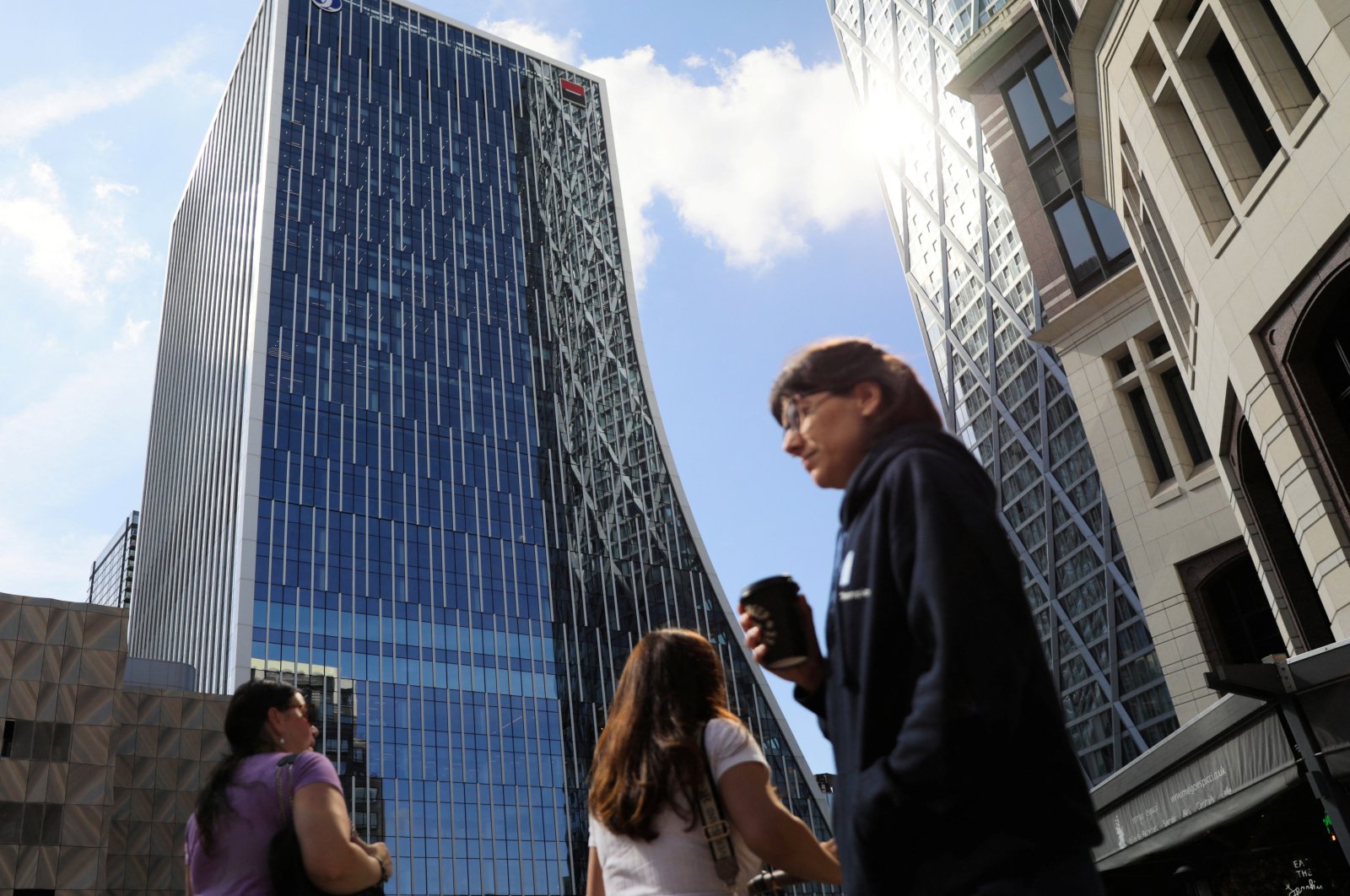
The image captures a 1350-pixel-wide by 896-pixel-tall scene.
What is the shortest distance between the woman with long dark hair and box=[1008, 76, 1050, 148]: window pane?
34.1m

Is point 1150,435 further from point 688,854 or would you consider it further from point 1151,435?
point 688,854

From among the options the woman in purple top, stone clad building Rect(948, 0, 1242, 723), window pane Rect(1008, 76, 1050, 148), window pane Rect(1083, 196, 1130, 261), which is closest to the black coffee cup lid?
the woman in purple top

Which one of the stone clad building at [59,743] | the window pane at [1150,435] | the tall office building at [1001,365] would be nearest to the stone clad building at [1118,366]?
the window pane at [1150,435]

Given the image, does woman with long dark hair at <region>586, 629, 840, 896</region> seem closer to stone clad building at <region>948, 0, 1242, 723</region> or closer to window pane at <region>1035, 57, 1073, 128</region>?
stone clad building at <region>948, 0, 1242, 723</region>

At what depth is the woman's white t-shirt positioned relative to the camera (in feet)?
9.92

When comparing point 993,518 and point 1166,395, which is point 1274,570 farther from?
point 993,518

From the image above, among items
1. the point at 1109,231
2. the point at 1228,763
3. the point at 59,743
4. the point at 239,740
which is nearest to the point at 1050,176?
the point at 1109,231

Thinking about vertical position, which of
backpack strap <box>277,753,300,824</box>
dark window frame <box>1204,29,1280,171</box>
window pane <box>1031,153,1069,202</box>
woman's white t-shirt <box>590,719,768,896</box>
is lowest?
woman's white t-shirt <box>590,719,768,896</box>

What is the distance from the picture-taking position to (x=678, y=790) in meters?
3.10

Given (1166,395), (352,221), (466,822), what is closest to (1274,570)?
(1166,395)

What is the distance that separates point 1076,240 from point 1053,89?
251 inches

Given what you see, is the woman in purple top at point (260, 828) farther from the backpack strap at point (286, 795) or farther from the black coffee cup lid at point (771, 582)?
the black coffee cup lid at point (771, 582)

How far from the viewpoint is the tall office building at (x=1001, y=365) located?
53.7 metres

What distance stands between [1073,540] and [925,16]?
3665cm
